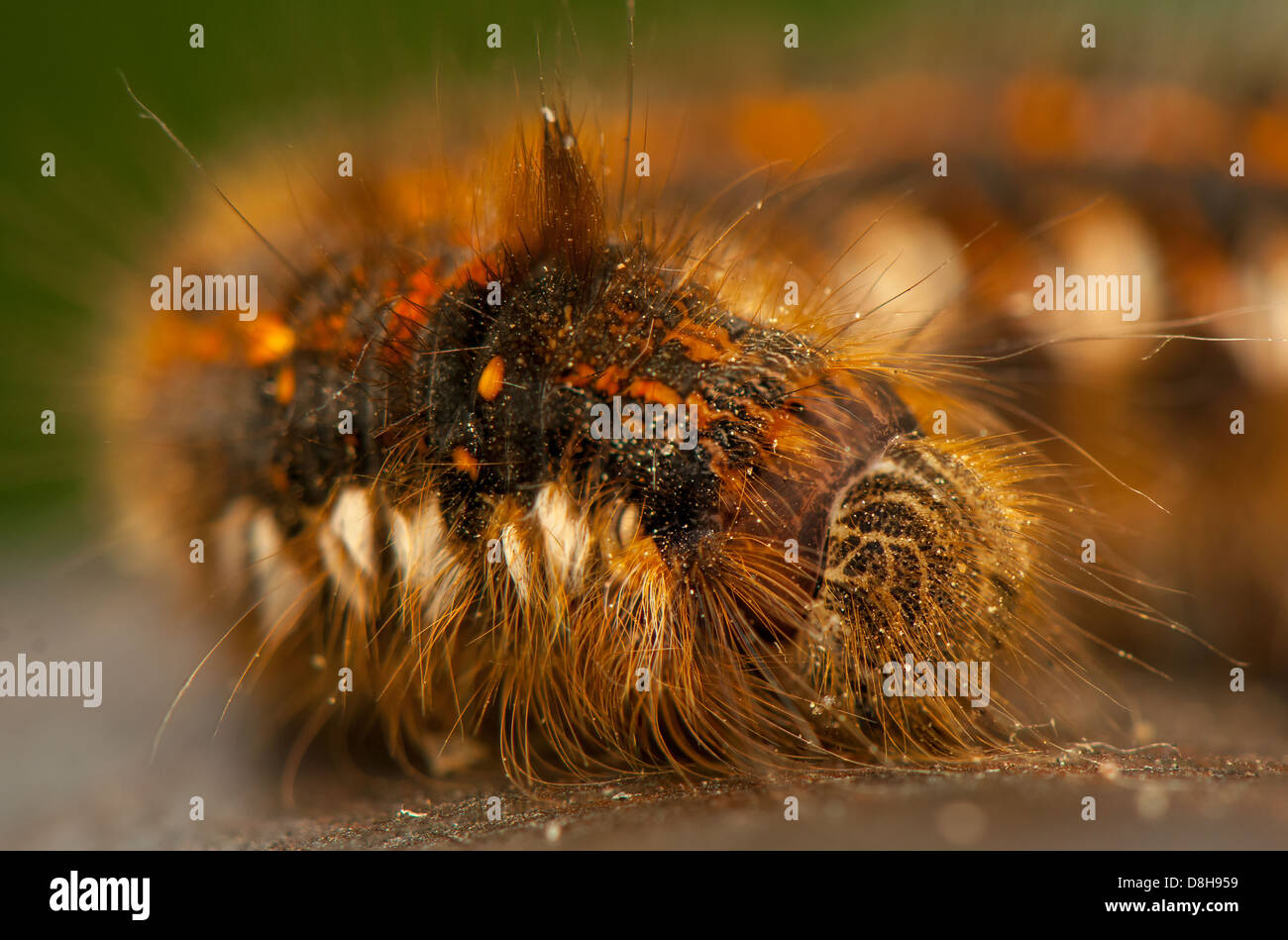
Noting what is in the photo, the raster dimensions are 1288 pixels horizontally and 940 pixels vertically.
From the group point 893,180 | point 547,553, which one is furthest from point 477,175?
point 893,180

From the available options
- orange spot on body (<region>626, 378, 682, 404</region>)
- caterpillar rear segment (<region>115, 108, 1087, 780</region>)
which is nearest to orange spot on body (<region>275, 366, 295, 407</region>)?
caterpillar rear segment (<region>115, 108, 1087, 780</region>)

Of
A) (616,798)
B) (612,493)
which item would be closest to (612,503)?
(612,493)

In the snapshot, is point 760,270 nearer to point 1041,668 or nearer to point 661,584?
point 661,584

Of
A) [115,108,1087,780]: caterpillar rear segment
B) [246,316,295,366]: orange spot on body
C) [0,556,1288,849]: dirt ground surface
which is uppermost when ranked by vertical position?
[246,316,295,366]: orange spot on body

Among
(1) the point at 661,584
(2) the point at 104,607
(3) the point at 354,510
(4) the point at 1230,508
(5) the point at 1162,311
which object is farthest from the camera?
(2) the point at 104,607

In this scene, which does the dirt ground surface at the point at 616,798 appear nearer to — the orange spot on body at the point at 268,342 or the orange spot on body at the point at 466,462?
the orange spot on body at the point at 466,462

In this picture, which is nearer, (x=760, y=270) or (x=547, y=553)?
(x=547, y=553)

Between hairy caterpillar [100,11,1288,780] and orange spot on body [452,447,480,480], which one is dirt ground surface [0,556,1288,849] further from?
orange spot on body [452,447,480,480]

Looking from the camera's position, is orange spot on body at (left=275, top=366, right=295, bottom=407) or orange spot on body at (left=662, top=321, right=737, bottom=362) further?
orange spot on body at (left=275, top=366, right=295, bottom=407)
